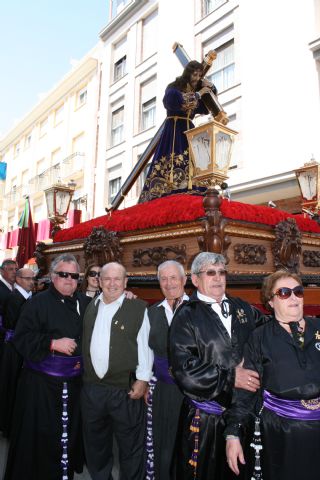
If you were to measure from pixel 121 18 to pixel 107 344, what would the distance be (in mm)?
19248

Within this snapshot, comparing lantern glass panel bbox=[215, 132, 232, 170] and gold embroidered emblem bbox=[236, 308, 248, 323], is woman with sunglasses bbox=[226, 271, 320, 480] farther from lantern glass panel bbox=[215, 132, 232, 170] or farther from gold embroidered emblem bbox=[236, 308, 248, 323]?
lantern glass panel bbox=[215, 132, 232, 170]

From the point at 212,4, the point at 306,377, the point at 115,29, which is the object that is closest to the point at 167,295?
the point at 306,377

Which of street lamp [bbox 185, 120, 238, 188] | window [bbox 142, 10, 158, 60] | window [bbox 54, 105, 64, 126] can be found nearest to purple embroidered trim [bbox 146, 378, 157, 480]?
street lamp [bbox 185, 120, 238, 188]

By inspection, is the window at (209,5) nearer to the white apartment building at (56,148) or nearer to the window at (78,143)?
the white apartment building at (56,148)

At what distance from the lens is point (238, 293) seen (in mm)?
3656

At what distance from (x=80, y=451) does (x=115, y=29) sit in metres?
20.1

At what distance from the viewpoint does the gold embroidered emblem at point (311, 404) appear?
2.05 m

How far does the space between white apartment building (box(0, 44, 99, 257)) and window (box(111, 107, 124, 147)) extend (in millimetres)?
1267

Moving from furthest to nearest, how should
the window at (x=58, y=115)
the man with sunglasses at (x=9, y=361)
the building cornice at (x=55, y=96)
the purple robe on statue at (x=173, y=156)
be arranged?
the window at (x=58, y=115)
the building cornice at (x=55, y=96)
the purple robe on statue at (x=173, y=156)
the man with sunglasses at (x=9, y=361)

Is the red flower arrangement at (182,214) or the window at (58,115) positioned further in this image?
the window at (58,115)

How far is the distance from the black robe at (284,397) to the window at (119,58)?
718 inches

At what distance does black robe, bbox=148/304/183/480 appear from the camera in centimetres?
Result: 287

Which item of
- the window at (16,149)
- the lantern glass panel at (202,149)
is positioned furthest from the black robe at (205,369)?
the window at (16,149)

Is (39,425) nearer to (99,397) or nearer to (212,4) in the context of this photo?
(99,397)
